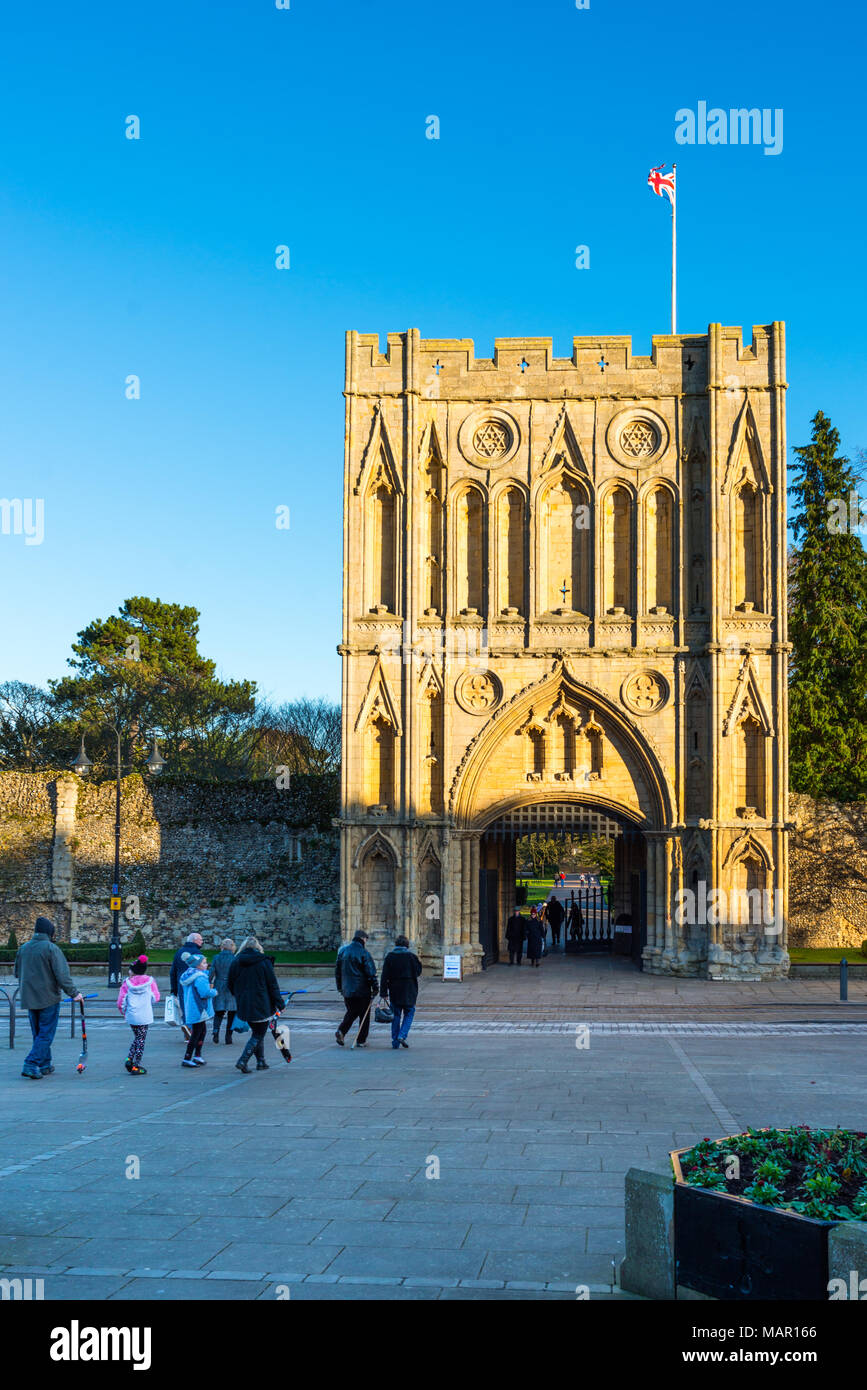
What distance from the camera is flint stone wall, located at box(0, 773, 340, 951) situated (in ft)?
122

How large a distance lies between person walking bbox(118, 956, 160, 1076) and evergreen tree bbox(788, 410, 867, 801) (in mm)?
26903

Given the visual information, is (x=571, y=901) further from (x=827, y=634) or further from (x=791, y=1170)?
(x=791, y=1170)

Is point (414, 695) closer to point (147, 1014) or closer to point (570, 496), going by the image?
point (570, 496)

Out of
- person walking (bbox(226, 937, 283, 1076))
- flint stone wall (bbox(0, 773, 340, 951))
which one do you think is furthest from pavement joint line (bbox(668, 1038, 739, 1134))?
flint stone wall (bbox(0, 773, 340, 951))

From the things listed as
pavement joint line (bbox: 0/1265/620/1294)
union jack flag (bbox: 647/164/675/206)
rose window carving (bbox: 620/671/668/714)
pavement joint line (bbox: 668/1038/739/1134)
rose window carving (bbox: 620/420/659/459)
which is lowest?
pavement joint line (bbox: 668/1038/739/1134)

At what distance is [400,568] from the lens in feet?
102

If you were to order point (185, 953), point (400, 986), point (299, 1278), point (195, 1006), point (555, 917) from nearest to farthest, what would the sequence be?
1. point (299, 1278)
2. point (195, 1006)
3. point (400, 986)
4. point (185, 953)
5. point (555, 917)

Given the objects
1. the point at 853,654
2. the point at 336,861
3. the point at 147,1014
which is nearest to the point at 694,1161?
the point at 147,1014

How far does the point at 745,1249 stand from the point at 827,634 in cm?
3565

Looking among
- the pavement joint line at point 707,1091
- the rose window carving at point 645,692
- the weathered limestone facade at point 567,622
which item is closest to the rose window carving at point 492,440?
the weathered limestone facade at point 567,622

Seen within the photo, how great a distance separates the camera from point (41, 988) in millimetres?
15406

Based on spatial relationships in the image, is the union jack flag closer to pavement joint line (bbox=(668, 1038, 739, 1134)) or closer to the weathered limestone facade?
the weathered limestone facade

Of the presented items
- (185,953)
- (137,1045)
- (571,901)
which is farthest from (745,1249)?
(571,901)

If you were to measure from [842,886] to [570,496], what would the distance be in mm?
13988
